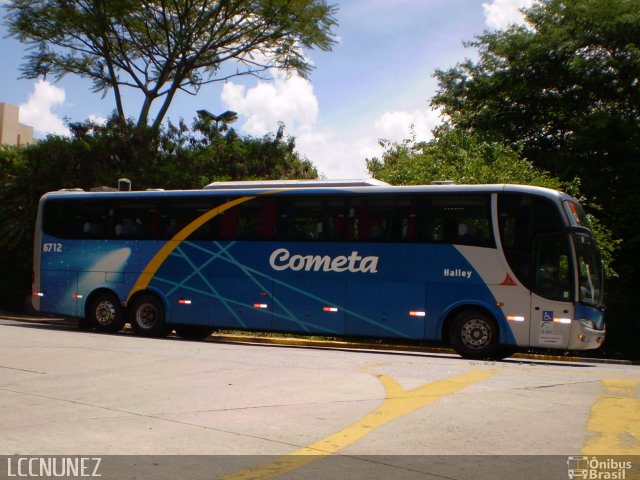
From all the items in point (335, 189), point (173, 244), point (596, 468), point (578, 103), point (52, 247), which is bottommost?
point (596, 468)

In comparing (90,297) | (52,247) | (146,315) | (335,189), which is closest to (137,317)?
(146,315)

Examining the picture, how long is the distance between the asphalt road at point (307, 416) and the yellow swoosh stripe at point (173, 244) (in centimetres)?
585

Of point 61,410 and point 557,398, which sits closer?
point 61,410

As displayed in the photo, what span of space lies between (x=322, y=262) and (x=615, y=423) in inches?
387

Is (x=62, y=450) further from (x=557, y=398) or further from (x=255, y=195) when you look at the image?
(x=255, y=195)

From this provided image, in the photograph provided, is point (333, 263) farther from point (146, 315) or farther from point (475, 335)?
point (146, 315)

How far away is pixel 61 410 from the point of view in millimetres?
8383

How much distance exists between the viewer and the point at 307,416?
8.32 m

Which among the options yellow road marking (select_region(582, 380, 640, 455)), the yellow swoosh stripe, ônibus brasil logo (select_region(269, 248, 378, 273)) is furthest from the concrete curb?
yellow road marking (select_region(582, 380, 640, 455))

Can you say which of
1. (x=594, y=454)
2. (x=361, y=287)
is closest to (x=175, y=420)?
(x=594, y=454)

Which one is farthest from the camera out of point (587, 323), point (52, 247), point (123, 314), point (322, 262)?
point (52, 247)

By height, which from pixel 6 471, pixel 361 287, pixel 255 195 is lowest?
pixel 6 471

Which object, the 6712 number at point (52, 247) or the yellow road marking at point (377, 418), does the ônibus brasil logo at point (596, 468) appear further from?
the 6712 number at point (52, 247)

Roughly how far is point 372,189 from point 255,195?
2.79 m
